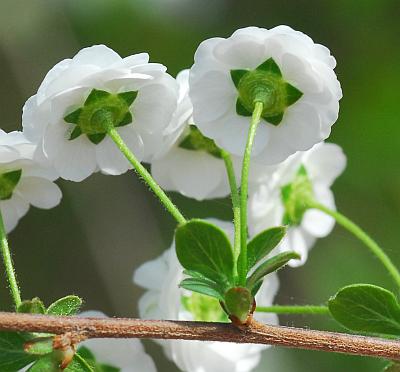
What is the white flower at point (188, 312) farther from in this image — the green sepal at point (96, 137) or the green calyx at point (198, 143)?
the green sepal at point (96, 137)

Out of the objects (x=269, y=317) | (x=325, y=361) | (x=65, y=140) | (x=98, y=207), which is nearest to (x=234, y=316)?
(x=65, y=140)

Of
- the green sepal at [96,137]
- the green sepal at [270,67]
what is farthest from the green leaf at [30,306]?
the green sepal at [270,67]

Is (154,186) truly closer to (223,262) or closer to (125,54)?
(223,262)

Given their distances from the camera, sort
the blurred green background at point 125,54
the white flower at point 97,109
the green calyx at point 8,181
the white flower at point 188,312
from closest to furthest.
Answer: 1. the white flower at point 97,109
2. the green calyx at point 8,181
3. the white flower at point 188,312
4. the blurred green background at point 125,54

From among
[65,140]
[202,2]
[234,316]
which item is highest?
[202,2]

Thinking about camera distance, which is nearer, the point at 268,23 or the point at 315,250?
the point at 315,250

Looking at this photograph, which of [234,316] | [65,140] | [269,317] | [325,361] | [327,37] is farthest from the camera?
[327,37]

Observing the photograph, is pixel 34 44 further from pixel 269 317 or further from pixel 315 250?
pixel 269 317
